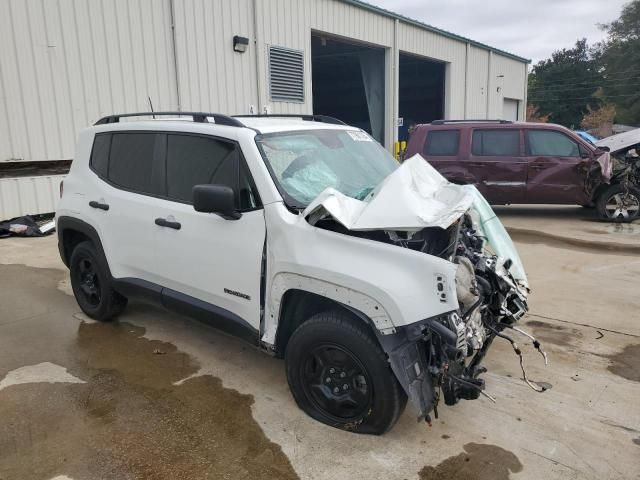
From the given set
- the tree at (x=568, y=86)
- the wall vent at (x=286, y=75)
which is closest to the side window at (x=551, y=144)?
the wall vent at (x=286, y=75)

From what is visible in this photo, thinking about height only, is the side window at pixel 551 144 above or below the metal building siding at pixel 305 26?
below

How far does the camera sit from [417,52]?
18.1 m

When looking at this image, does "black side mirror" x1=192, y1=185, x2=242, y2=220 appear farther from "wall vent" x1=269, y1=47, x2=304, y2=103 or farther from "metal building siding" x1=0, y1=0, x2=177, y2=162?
"wall vent" x1=269, y1=47, x2=304, y2=103

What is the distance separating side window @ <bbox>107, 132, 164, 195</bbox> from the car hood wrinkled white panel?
165 centimetres

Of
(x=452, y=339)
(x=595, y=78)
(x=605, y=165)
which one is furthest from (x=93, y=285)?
(x=595, y=78)

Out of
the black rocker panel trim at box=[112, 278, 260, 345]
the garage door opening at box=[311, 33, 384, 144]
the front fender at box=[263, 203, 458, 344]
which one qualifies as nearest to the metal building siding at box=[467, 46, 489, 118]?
the garage door opening at box=[311, 33, 384, 144]

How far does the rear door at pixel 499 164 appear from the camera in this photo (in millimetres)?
9703

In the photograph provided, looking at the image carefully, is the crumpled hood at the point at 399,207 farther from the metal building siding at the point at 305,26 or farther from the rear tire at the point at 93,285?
the metal building siding at the point at 305,26

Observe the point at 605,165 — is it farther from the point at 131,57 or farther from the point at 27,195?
the point at 27,195

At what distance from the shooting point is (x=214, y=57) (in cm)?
1163

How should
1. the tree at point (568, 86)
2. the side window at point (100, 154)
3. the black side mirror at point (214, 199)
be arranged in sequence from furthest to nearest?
the tree at point (568, 86), the side window at point (100, 154), the black side mirror at point (214, 199)

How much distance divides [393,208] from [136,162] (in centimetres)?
240

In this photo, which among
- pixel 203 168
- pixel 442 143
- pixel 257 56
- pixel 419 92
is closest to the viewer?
pixel 203 168

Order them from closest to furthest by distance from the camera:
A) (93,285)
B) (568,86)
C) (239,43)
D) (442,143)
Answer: (93,285) → (442,143) → (239,43) → (568,86)
